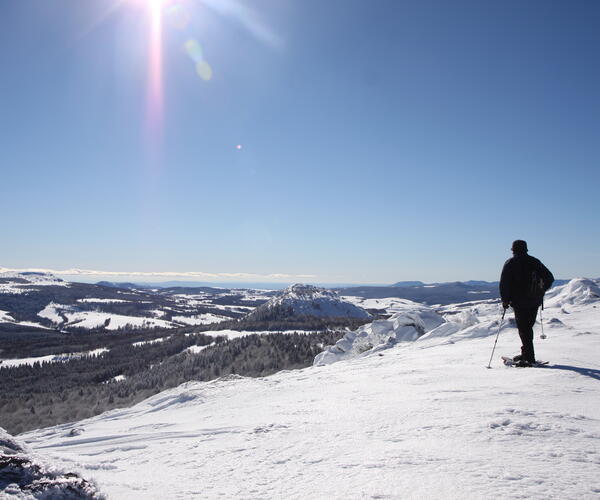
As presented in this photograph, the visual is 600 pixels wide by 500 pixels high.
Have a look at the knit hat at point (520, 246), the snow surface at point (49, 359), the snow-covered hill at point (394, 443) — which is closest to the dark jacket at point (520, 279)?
the knit hat at point (520, 246)

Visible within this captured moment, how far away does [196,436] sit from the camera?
6992 mm

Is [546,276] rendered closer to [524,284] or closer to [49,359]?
[524,284]

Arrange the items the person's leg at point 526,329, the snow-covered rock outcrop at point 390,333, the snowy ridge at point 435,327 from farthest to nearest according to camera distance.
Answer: the snow-covered rock outcrop at point 390,333 < the snowy ridge at point 435,327 < the person's leg at point 526,329

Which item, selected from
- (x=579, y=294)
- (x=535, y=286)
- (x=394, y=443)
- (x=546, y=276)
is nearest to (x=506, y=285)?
(x=535, y=286)

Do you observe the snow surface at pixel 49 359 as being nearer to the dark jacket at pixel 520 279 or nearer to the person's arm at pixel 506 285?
the person's arm at pixel 506 285

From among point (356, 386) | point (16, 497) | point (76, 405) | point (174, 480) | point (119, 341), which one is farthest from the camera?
point (119, 341)

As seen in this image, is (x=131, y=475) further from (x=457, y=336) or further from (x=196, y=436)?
(x=457, y=336)

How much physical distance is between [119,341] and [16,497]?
20672 centimetres

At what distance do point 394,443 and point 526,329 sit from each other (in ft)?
21.9

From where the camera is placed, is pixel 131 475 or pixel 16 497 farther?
pixel 131 475

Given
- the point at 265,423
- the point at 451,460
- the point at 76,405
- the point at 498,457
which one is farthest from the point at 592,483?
the point at 76,405

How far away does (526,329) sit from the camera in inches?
369

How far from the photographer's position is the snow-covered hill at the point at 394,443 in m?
A: 3.48

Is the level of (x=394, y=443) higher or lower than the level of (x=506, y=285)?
lower
